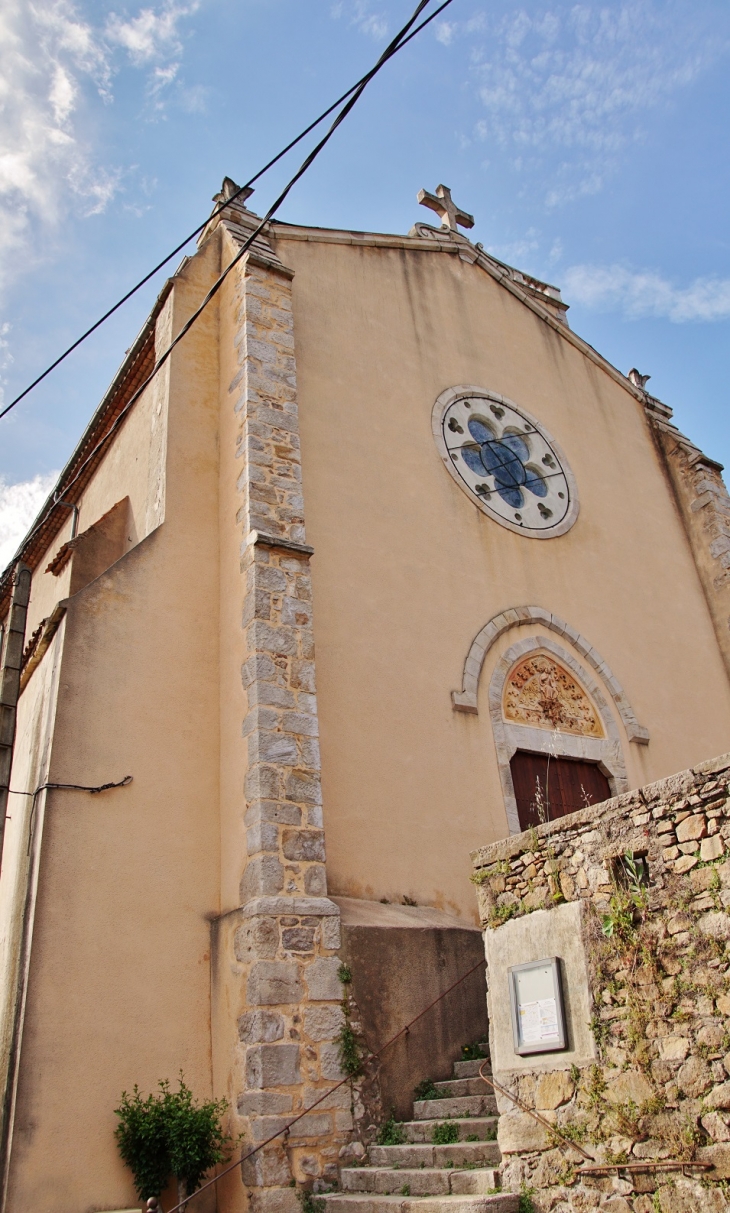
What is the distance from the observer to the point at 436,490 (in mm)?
9828

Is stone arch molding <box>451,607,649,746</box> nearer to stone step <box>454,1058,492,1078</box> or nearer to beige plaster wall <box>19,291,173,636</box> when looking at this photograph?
beige plaster wall <box>19,291,173,636</box>

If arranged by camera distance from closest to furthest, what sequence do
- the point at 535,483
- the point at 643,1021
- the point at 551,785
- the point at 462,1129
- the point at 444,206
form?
1. the point at 643,1021
2. the point at 462,1129
3. the point at 551,785
4. the point at 535,483
5. the point at 444,206

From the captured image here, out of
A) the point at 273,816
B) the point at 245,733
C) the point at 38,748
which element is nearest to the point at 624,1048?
the point at 273,816

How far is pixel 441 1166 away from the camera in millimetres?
5320

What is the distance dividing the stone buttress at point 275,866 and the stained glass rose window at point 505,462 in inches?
99.9

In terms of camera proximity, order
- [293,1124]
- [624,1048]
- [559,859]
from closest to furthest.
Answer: [624,1048]
[559,859]
[293,1124]

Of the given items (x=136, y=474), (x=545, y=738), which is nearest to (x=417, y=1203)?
(x=545, y=738)

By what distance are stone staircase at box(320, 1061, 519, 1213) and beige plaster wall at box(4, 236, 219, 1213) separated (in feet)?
4.03

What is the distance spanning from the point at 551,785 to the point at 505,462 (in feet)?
12.5

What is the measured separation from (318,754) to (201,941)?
148 centimetres

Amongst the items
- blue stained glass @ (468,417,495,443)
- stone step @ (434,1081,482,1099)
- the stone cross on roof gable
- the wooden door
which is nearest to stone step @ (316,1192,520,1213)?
stone step @ (434,1081,482,1099)

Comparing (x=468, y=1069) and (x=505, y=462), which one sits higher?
(x=505, y=462)

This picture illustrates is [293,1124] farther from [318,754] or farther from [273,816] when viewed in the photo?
[318,754]

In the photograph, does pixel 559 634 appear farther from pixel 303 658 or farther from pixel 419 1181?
pixel 419 1181
